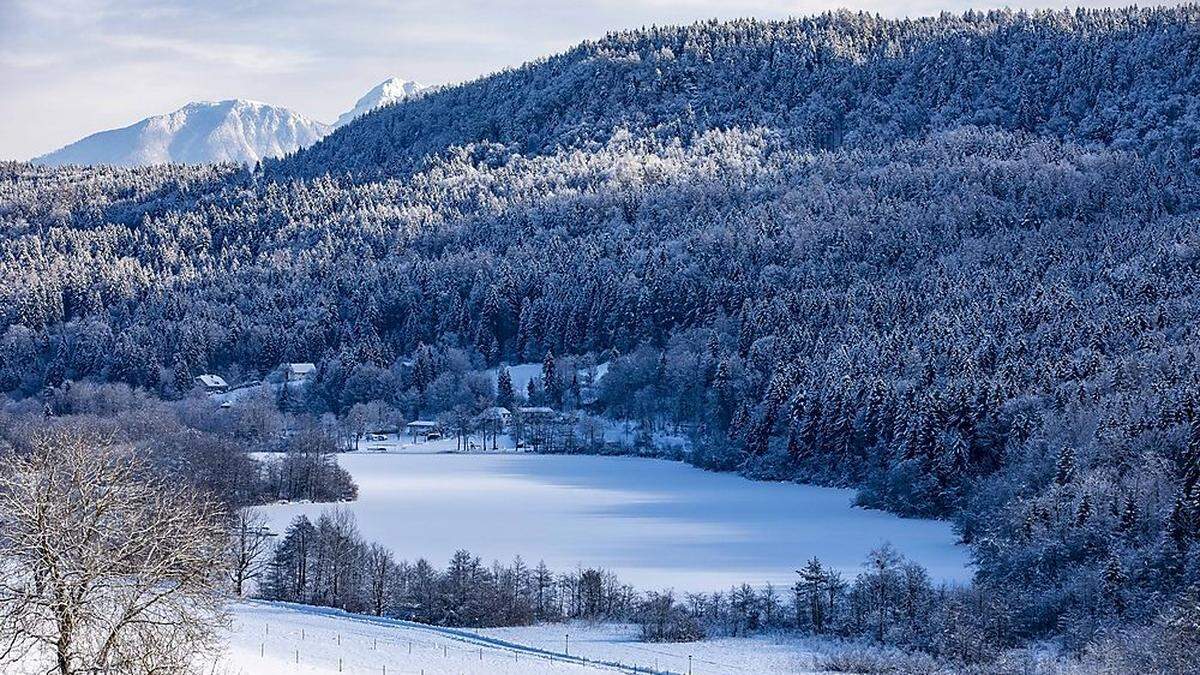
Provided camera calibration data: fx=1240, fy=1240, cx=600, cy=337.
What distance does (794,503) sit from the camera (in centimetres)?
8869

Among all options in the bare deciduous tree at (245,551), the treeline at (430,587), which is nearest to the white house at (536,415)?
the bare deciduous tree at (245,551)

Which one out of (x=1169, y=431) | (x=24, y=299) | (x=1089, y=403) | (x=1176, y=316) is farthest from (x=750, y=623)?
(x=24, y=299)

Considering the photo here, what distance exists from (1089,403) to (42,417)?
106 meters

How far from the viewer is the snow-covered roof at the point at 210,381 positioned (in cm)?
16912

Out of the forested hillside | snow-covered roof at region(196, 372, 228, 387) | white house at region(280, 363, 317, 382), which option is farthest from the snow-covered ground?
snow-covered roof at region(196, 372, 228, 387)

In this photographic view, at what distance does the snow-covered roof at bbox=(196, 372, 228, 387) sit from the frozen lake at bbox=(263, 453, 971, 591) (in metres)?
62.6

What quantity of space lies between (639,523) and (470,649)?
35690mm

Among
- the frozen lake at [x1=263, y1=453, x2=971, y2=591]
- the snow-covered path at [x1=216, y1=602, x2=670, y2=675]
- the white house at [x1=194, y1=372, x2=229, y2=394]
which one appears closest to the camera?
the snow-covered path at [x1=216, y1=602, x2=670, y2=675]

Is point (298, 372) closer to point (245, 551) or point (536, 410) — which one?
point (536, 410)

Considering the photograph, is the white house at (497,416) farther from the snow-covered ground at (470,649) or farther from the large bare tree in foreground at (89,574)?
the large bare tree in foreground at (89,574)

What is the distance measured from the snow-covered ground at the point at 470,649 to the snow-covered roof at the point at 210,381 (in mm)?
124426

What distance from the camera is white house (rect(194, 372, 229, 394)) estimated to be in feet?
552

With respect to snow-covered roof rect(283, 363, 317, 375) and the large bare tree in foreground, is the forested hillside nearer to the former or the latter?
snow-covered roof rect(283, 363, 317, 375)

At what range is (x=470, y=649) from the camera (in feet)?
144
